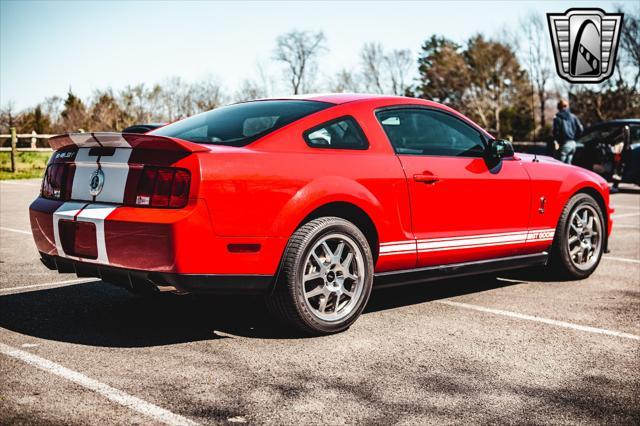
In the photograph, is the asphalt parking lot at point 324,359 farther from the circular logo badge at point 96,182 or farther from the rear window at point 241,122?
the rear window at point 241,122

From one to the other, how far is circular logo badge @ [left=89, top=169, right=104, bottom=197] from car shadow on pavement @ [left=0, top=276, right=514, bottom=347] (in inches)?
33.1

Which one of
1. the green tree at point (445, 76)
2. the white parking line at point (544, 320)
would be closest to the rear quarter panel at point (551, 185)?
the white parking line at point (544, 320)

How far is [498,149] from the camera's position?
542cm

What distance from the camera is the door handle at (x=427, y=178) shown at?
4.86 meters

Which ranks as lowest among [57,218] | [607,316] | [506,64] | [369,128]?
[607,316]

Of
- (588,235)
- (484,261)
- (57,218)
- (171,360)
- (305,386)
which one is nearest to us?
(305,386)

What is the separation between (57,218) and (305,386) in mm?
1854

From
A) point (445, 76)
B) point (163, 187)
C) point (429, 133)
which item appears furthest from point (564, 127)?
point (445, 76)

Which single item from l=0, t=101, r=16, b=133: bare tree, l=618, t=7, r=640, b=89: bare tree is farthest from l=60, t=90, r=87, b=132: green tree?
l=618, t=7, r=640, b=89: bare tree

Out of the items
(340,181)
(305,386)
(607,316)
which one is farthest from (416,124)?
(305,386)

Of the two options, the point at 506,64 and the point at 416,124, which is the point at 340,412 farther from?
the point at 506,64

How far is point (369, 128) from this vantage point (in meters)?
4.78

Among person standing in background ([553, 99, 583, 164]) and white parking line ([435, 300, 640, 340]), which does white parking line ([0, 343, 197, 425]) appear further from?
A: person standing in background ([553, 99, 583, 164])

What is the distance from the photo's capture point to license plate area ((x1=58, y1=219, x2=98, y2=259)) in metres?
4.05
